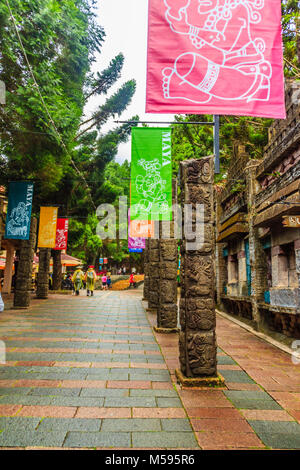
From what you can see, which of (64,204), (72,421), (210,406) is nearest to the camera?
(72,421)

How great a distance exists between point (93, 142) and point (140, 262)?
104ft

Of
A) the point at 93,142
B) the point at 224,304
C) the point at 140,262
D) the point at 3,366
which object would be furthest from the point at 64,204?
the point at 140,262

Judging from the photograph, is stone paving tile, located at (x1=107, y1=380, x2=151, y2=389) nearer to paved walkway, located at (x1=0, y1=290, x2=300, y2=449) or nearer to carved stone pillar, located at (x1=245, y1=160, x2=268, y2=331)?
paved walkway, located at (x1=0, y1=290, x2=300, y2=449)

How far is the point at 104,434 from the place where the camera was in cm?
275

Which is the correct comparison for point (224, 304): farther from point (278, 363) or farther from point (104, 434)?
point (104, 434)

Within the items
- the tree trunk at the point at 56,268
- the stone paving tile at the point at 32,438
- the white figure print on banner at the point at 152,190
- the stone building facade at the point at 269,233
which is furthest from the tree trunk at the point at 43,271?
the stone paving tile at the point at 32,438

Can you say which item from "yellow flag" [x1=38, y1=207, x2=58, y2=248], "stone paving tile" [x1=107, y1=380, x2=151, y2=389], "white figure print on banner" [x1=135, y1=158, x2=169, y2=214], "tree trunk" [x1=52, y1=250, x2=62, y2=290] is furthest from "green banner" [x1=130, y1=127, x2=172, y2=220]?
"tree trunk" [x1=52, y1=250, x2=62, y2=290]

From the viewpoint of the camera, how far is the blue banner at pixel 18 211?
923cm

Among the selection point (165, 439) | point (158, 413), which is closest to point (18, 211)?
point (158, 413)

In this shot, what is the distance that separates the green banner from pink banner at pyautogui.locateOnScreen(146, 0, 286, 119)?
3267 mm

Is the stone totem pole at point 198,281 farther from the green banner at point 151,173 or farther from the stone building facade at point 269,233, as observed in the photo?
the green banner at point 151,173

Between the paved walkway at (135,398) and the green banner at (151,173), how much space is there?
285 cm

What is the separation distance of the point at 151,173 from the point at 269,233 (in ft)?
11.0

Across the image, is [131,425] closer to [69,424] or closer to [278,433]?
[69,424]
